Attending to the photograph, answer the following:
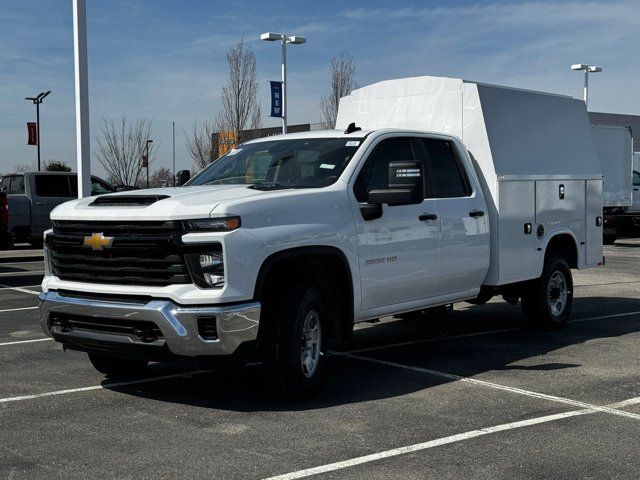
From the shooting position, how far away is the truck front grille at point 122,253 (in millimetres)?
5773

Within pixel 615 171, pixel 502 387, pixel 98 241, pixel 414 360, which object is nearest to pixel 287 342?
pixel 98 241

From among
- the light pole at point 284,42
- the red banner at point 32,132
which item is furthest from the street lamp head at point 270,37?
the red banner at point 32,132

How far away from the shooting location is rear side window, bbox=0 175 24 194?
70.6 ft

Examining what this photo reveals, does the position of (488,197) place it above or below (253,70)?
below

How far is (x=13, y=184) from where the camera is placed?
71.6 feet

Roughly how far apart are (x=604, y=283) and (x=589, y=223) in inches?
188

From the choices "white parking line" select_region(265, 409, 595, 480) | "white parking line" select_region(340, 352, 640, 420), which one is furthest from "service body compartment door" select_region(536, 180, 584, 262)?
"white parking line" select_region(265, 409, 595, 480)

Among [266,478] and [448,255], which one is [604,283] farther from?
[266,478]

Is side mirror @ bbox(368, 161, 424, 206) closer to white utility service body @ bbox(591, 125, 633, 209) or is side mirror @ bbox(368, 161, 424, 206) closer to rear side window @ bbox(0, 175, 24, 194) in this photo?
rear side window @ bbox(0, 175, 24, 194)

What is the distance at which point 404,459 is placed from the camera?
16.3 feet

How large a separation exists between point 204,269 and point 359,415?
144 cm

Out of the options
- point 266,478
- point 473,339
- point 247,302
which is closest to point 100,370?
point 247,302

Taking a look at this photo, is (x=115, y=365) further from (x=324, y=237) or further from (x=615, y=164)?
(x=615, y=164)

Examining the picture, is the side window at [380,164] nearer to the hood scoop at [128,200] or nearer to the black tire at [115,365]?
the hood scoop at [128,200]
